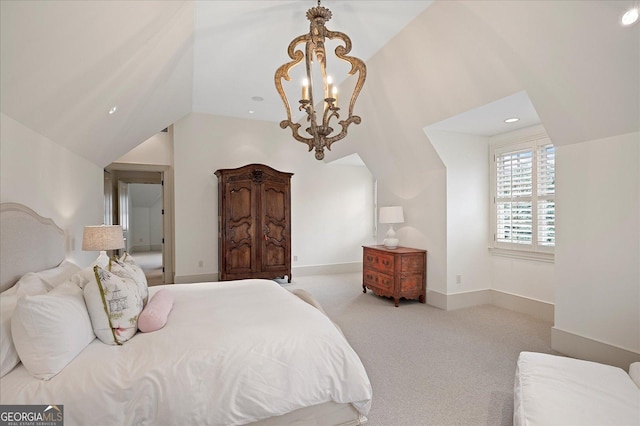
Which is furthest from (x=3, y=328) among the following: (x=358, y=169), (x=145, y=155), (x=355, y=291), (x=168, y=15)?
(x=358, y=169)

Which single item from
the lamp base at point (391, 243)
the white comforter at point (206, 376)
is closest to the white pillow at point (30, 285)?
the white comforter at point (206, 376)

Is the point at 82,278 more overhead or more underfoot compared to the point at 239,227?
more underfoot

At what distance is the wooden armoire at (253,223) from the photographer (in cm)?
526

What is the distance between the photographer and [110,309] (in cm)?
167

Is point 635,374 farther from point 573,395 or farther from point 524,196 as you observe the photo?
point 524,196

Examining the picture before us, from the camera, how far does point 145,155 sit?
5.57 metres

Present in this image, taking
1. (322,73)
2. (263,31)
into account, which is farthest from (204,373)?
(263,31)

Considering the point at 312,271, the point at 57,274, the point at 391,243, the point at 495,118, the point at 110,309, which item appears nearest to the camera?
the point at 110,309

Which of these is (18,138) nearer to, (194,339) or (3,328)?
(3,328)

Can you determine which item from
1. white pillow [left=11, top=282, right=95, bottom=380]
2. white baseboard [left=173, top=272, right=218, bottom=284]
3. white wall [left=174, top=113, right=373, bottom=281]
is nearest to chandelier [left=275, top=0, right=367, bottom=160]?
white pillow [left=11, top=282, right=95, bottom=380]

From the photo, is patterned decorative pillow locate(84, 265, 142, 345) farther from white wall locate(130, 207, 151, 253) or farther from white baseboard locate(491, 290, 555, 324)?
white wall locate(130, 207, 151, 253)

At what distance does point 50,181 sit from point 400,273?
403cm

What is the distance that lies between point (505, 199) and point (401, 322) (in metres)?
2.24

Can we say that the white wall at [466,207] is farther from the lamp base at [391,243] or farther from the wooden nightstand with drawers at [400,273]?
the lamp base at [391,243]
